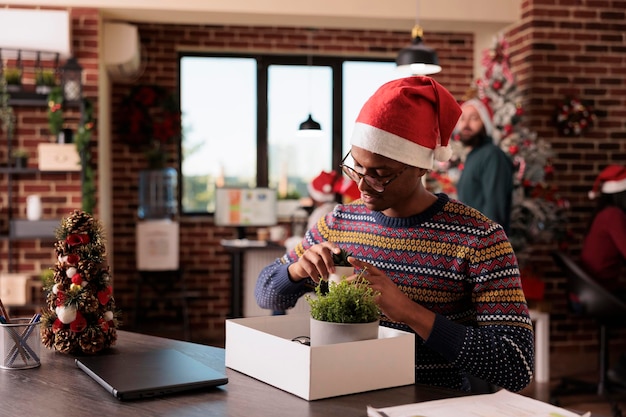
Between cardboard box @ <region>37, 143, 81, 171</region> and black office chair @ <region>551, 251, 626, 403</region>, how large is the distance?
3252mm

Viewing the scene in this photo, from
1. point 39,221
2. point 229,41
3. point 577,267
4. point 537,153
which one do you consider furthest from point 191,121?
point 577,267

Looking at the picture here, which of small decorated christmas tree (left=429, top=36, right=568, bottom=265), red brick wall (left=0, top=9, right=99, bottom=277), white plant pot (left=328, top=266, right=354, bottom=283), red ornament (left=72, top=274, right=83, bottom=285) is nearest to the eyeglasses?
white plant pot (left=328, top=266, right=354, bottom=283)

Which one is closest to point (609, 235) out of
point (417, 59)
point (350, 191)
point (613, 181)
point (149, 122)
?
point (613, 181)

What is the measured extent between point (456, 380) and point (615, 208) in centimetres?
301

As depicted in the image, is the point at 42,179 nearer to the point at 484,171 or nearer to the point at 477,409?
the point at 484,171

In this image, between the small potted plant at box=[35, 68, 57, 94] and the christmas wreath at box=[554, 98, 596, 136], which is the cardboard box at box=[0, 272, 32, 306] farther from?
the christmas wreath at box=[554, 98, 596, 136]

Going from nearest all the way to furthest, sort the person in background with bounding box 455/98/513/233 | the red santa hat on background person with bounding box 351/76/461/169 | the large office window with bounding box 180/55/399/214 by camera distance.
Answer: the red santa hat on background person with bounding box 351/76/461/169 → the person in background with bounding box 455/98/513/233 → the large office window with bounding box 180/55/399/214

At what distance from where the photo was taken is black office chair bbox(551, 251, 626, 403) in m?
4.05

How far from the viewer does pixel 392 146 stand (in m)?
1.66

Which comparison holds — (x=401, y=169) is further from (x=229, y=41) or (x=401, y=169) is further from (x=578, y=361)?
(x=229, y=41)

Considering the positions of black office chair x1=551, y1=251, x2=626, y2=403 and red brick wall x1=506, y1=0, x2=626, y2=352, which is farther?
red brick wall x1=506, y1=0, x2=626, y2=352

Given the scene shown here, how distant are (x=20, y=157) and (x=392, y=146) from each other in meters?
4.04

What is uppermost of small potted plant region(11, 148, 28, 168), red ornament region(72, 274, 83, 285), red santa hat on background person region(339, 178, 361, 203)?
small potted plant region(11, 148, 28, 168)

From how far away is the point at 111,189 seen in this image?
6414 millimetres
